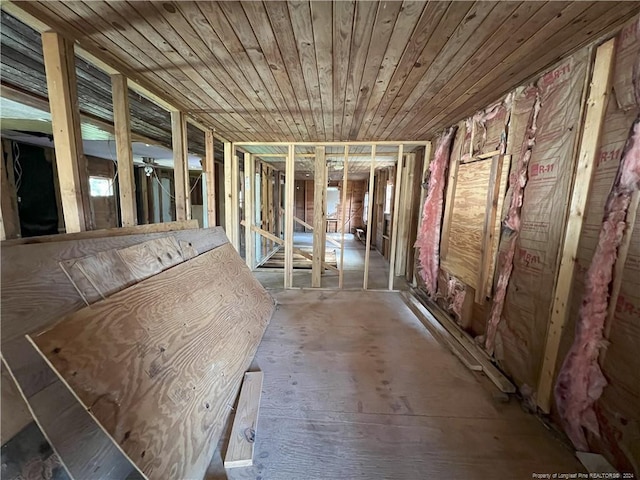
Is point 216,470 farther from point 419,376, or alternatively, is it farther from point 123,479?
point 419,376

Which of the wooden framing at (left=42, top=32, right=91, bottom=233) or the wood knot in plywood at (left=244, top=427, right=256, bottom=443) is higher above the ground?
the wooden framing at (left=42, top=32, right=91, bottom=233)

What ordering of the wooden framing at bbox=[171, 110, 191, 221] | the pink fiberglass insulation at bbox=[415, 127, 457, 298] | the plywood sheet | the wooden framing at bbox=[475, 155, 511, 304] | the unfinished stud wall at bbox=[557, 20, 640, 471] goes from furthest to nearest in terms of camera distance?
1. the pink fiberglass insulation at bbox=[415, 127, 457, 298]
2. the wooden framing at bbox=[171, 110, 191, 221]
3. the plywood sheet
4. the wooden framing at bbox=[475, 155, 511, 304]
5. the unfinished stud wall at bbox=[557, 20, 640, 471]

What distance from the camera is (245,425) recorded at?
143 centimetres

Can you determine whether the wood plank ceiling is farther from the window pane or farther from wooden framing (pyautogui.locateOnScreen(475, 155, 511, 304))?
the window pane

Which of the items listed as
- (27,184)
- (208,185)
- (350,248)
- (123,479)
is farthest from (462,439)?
(27,184)

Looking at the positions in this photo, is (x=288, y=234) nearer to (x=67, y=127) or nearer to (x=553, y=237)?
(x=67, y=127)

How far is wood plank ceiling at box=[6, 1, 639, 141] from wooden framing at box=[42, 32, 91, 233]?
0.14 m

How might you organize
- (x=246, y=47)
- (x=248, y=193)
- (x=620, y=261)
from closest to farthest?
(x=620, y=261), (x=246, y=47), (x=248, y=193)

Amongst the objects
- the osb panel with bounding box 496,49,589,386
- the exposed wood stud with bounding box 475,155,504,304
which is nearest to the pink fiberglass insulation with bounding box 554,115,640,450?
the osb panel with bounding box 496,49,589,386

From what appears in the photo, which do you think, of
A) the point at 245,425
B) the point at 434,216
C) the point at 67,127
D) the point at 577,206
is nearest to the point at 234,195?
the point at 67,127

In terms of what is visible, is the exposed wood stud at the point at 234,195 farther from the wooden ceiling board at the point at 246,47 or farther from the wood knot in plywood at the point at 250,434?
the wood knot in plywood at the point at 250,434

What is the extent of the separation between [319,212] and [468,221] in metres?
2.16

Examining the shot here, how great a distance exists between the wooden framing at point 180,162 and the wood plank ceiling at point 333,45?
0.33 meters

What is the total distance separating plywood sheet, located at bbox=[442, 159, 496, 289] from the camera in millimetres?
2253
